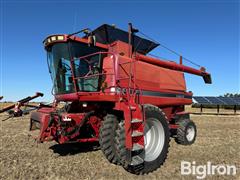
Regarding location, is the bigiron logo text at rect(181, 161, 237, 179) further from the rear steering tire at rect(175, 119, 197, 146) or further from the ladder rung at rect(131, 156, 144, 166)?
the rear steering tire at rect(175, 119, 197, 146)

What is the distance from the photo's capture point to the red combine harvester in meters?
4.72

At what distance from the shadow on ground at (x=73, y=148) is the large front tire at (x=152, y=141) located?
183 centimetres

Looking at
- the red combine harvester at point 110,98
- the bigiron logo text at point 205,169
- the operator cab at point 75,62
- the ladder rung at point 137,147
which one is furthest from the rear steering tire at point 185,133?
the ladder rung at point 137,147

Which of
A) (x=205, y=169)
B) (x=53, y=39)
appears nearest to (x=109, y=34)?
(x=53, y=39)

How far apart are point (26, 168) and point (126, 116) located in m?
2.23

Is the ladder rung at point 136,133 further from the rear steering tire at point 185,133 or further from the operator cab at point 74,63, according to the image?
the rear steering tire at point 185,133

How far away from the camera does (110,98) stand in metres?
5.27

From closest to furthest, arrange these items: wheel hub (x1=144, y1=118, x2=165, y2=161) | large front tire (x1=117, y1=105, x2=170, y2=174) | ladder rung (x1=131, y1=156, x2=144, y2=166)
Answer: ladder rung (x1=131, y1=156, x2=144, y2=166) < large front tire (x1=117, y1=105, x2=170, y2=174) < wheel hub (x1=144, y1=118, x2=165, y2=161)

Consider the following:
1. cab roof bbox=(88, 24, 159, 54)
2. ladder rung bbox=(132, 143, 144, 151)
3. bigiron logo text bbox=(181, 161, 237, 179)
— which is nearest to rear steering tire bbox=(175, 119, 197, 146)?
bigiron logo text bbox=(181, 161, 237, 179)

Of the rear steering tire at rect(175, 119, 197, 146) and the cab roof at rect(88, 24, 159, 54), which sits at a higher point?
the cab roof at rect(88, 24, 159, 54)

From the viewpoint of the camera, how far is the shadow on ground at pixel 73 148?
20.3 feet

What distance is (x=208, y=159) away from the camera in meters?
5.67

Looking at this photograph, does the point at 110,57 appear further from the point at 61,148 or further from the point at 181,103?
the point at 181,103

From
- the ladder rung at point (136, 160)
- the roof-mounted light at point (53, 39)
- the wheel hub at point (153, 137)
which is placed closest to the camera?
the ladder rung at point (136, 160)
